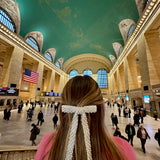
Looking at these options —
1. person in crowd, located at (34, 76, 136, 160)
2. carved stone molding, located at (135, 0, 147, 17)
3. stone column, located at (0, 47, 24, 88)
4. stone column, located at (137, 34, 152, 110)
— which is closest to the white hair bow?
person in crowd, located at (34, 76, 136, 160)

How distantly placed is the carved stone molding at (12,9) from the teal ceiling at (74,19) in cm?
55

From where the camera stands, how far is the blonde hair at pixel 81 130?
560 mm

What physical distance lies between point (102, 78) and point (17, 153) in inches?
1294

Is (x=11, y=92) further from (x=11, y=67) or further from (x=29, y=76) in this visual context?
(x=11, y=67)

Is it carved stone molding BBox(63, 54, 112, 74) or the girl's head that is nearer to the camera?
the girl's head

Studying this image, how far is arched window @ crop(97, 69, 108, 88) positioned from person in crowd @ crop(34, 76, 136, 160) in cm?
3262

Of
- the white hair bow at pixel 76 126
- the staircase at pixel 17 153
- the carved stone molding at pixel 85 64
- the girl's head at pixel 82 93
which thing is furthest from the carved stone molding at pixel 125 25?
the staircase at pixel 17 153

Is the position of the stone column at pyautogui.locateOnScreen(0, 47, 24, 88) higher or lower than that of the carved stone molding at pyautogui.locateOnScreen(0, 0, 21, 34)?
lower

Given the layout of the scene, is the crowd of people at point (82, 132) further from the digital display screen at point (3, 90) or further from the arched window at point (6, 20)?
the arched window at point (6, 20)

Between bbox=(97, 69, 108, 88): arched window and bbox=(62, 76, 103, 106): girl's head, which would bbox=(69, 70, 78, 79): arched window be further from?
bbox=(62, 76, 103, 106): girl's head

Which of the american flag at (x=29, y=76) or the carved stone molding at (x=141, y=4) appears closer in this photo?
the carved stone molding at (x=141, y=4)

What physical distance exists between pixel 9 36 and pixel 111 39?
62.1 ft

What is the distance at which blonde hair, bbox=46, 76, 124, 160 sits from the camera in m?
0.56

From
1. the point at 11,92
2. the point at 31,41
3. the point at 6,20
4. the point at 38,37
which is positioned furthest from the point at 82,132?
the point at 38,37
